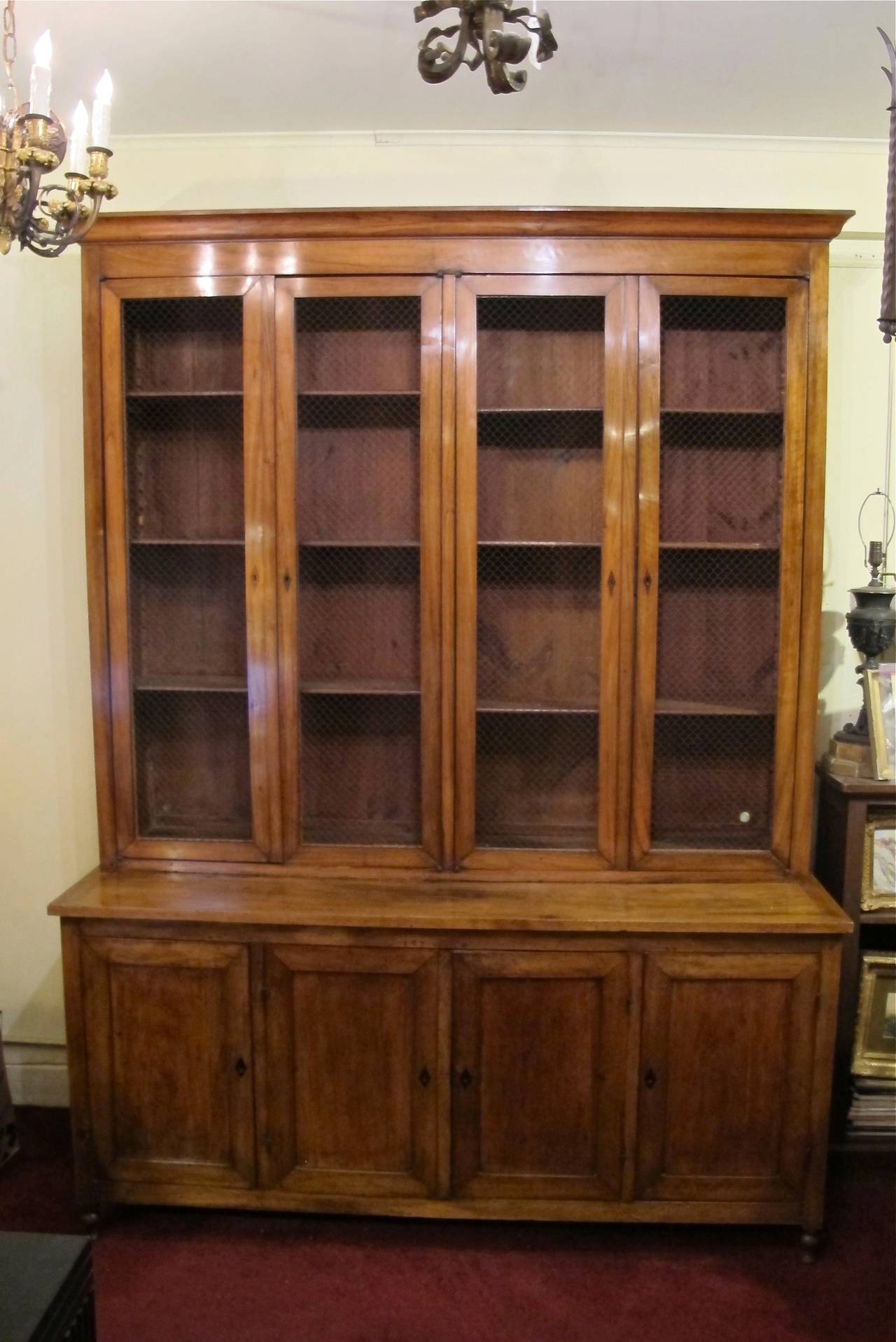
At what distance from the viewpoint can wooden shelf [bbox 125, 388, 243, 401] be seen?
98.3 inches

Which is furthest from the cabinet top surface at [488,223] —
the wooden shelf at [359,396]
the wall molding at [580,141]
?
the wall molding at [580,141]

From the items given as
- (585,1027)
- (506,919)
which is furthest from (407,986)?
(585,1027)

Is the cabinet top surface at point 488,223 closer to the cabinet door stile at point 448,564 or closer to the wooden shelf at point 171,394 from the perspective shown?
the cabinet door stile at point 448,564

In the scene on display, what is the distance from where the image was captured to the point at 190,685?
2600mm

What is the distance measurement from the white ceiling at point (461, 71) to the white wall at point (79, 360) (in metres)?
0.06

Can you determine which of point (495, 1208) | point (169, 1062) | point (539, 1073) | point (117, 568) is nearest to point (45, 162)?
point (117, 568)

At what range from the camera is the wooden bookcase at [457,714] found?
92.0 inches

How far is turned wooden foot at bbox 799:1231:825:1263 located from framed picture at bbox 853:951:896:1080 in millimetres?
466

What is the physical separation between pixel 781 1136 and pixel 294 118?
2.97 m

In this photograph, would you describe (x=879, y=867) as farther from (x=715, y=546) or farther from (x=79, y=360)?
(x=79, y=360)

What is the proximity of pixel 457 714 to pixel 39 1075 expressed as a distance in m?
1.81

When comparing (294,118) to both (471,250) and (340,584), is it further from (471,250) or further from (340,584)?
(340,584)

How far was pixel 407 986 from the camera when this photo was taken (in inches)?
92.5

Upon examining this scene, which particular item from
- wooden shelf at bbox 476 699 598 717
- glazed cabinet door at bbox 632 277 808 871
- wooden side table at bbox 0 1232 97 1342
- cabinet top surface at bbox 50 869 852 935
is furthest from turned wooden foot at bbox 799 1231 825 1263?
wooden side table at bbox 0 1232 97 1342
